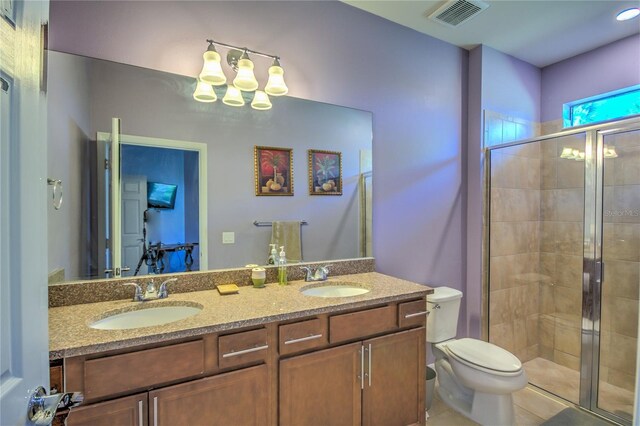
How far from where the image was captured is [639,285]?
2.30 m

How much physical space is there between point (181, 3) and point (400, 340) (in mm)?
2112

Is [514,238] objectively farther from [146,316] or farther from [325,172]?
[146,316]

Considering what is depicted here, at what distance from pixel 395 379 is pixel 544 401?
147cm

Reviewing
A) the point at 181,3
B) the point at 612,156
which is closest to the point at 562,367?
the point at 612,156

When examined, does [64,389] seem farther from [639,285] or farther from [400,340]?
[639,285]

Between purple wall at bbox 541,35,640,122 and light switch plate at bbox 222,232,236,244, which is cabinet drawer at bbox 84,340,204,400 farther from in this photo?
purple wall at bbox 541,35,640,122

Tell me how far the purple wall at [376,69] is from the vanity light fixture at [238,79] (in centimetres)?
8

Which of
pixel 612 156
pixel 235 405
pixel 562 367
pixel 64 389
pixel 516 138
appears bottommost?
pixel 562 367

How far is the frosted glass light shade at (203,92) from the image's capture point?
175 centimetres

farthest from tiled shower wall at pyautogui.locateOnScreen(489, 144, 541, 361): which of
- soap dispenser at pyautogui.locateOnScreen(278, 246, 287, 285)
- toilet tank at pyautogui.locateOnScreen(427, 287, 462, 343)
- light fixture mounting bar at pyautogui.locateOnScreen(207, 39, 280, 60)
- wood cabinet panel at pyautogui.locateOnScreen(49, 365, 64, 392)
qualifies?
wood cabinet panel at pyautogui.locateOnScreen(49, 365, 64, 392)

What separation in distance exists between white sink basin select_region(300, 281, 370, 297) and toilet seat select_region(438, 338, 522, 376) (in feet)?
2.57

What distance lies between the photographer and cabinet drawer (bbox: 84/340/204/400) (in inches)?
41.6

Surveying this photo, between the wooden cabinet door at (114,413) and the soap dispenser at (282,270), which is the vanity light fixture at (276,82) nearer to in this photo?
the soap dispenser at (282,270)

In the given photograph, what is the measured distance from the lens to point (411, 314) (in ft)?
5.62
